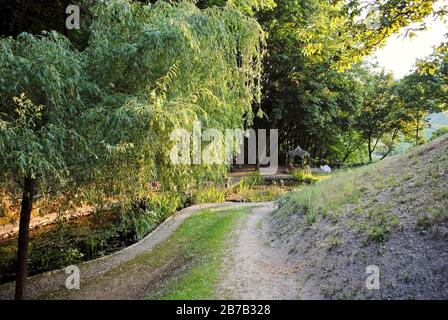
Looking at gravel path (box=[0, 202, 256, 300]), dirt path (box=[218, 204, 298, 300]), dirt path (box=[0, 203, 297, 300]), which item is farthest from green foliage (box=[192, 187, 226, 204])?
dirt path (box=[218, 204, 298, 300])

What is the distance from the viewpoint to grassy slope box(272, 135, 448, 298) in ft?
19.7

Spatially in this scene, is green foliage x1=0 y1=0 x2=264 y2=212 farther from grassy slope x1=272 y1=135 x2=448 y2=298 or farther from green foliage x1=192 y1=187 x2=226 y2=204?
green foliage x1=192 y1=187 x2=226 y2=204

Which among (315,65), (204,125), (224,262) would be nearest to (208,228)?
(224,262)

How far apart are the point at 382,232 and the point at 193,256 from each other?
17.6 feet

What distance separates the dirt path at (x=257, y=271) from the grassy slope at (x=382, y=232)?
14.4 inches

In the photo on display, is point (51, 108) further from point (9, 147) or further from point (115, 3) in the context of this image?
point (115, 3)

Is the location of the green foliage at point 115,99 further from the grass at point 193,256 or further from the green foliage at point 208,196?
the green foliage at point 208,196

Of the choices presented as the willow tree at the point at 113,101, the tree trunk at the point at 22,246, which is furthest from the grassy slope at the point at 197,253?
the tree trunk at the point at 22,246

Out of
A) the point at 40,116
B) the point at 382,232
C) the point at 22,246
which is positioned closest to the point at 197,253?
the point at 22,246

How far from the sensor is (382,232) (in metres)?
7.08

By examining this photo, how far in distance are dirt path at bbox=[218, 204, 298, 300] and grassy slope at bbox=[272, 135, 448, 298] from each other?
36 cm

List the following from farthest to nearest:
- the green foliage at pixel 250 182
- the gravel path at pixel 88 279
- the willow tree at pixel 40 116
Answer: the green foliage at pixel 250 182 < the gravel path at pixel 88 279 < the willow tree at pixel 40 116

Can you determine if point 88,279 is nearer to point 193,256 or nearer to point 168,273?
point 168,273

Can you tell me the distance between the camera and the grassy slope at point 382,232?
5.99m
